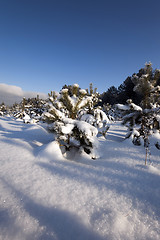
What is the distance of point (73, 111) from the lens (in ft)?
13.4

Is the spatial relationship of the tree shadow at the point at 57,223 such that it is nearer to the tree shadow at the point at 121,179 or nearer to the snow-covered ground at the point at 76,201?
the snow-covered ground at the point at 76,201

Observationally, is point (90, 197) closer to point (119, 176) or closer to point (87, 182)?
point (87, 182)

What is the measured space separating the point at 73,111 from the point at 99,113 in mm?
1112

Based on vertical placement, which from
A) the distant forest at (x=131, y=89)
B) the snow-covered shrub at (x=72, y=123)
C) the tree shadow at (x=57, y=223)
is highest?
the distant forest at (x=131, y=89)

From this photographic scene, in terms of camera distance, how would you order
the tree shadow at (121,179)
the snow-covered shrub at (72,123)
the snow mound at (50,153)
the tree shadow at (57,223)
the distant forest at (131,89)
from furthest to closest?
the distant forest at (131,89) < the snow-covered shrub at (72,123) < the snow mound at (50,153) < the tree shadow at (121,179) < the tree shadow at (57,223)

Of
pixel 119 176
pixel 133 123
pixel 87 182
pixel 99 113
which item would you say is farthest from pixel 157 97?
pixel 87 182

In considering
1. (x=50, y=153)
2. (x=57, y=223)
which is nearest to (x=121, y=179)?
(x=57, y=223)

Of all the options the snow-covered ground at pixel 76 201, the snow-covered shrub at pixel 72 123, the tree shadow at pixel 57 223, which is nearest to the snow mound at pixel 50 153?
the snow-covered ground at pixel 76 201

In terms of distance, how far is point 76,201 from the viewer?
5.76ft

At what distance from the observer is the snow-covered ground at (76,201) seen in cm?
135

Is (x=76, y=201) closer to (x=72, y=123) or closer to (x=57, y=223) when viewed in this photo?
(x=57, y=223)

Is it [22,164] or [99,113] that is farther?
[99,113]

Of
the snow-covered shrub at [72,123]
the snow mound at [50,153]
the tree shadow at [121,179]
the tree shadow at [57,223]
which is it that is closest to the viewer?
the tree shadow at [57,223]

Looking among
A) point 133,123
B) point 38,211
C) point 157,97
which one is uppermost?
point 157,97
